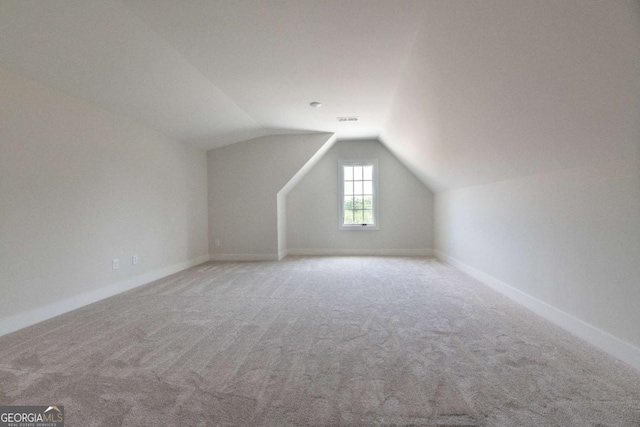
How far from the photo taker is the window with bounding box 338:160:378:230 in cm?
711

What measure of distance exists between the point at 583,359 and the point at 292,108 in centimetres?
444

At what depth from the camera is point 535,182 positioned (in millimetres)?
3041

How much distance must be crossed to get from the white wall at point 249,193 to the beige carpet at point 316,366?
9.85 ft

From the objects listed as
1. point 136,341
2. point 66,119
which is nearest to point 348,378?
point 136,341

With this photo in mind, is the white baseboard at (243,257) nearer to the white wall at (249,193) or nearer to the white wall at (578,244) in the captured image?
the white wall at (249,193)

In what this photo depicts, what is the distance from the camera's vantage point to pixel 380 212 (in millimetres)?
7051

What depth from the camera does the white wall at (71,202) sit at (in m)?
2.75

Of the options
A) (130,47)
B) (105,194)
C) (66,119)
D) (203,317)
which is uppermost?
(130,47)

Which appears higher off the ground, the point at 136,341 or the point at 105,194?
the point at 105,194

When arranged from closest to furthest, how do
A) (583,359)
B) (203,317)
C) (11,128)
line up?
(583,359), (11,128), (203,317)

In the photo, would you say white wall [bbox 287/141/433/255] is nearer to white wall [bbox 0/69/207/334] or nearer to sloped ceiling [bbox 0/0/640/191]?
sloped ceiling [bbox 0/0/640/191]

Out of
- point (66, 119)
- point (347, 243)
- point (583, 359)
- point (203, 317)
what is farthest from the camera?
point (347, 243)

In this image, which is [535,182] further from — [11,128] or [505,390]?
[11,128]

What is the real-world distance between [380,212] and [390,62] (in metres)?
4.15
